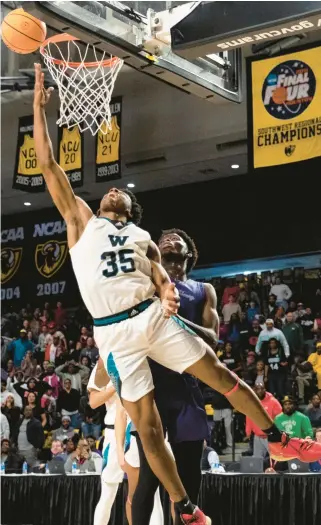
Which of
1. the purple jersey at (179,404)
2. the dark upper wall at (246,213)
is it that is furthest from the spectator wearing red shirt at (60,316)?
the purple jersey at (179,404)

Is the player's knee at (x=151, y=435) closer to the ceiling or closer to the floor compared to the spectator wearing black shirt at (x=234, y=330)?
closer to the floor

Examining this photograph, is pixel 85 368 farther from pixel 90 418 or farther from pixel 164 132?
pixel 164 132

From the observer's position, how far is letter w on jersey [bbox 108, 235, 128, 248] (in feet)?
16.1

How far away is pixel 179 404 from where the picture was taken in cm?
517

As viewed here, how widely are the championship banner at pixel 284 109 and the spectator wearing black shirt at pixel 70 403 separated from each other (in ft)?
19.0

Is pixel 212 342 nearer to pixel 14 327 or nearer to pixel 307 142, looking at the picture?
pixel 307 142

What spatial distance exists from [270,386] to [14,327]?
873cm

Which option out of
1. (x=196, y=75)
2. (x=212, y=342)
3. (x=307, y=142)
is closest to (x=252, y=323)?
(x=307, y=142)

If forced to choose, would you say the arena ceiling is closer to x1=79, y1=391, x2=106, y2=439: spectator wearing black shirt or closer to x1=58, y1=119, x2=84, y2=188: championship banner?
x1=58, y1=119, x2=84, y2=188: championship banner

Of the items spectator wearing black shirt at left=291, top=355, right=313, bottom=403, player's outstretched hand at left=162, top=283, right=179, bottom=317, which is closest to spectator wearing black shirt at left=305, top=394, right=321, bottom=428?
spectator wearing black shirt at left=291, top=355, right=313, bottom=403

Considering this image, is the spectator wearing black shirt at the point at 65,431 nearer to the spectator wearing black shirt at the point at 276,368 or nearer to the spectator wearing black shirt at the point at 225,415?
the spectator wearing black shirt at the point at 225,415

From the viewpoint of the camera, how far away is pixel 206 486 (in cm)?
940

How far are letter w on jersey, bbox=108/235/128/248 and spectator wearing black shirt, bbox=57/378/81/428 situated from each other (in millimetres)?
11428

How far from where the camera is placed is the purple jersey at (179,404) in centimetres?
503
